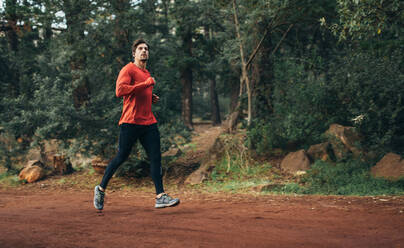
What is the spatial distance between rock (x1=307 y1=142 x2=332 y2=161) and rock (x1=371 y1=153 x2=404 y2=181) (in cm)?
160

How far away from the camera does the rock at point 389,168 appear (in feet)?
26.5

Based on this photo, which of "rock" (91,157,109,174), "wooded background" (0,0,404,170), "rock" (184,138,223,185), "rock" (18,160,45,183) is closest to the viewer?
"wooded background" (0,0,404,170)

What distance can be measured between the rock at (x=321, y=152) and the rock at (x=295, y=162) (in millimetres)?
232

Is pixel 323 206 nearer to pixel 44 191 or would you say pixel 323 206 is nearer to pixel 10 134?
pixel 44 191

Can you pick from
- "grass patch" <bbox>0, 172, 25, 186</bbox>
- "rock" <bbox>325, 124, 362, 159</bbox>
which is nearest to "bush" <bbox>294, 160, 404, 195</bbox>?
"rock" <bbox>325, 124, 362, 159</bbox>

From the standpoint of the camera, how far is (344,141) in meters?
9.80

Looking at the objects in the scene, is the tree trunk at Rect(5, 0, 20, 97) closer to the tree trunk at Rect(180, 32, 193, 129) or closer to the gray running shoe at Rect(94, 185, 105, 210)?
the tree trunk at Rect(180, 32, 193, 129)

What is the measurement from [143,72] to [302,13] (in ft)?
26.1

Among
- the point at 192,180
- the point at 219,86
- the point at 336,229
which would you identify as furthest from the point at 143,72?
the point at 219,86

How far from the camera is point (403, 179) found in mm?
7789

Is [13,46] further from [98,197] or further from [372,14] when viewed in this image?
[372,14]

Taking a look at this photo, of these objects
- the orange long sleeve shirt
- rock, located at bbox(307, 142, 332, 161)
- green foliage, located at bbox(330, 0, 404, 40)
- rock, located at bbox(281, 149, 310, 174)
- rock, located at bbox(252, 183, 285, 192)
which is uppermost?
green foliage, located at bbox(330, 0, 404, 40)

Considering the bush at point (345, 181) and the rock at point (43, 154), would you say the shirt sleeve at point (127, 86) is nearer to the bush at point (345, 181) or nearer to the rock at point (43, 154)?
the bush at point (345, 181)

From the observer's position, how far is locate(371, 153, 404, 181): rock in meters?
8.06
